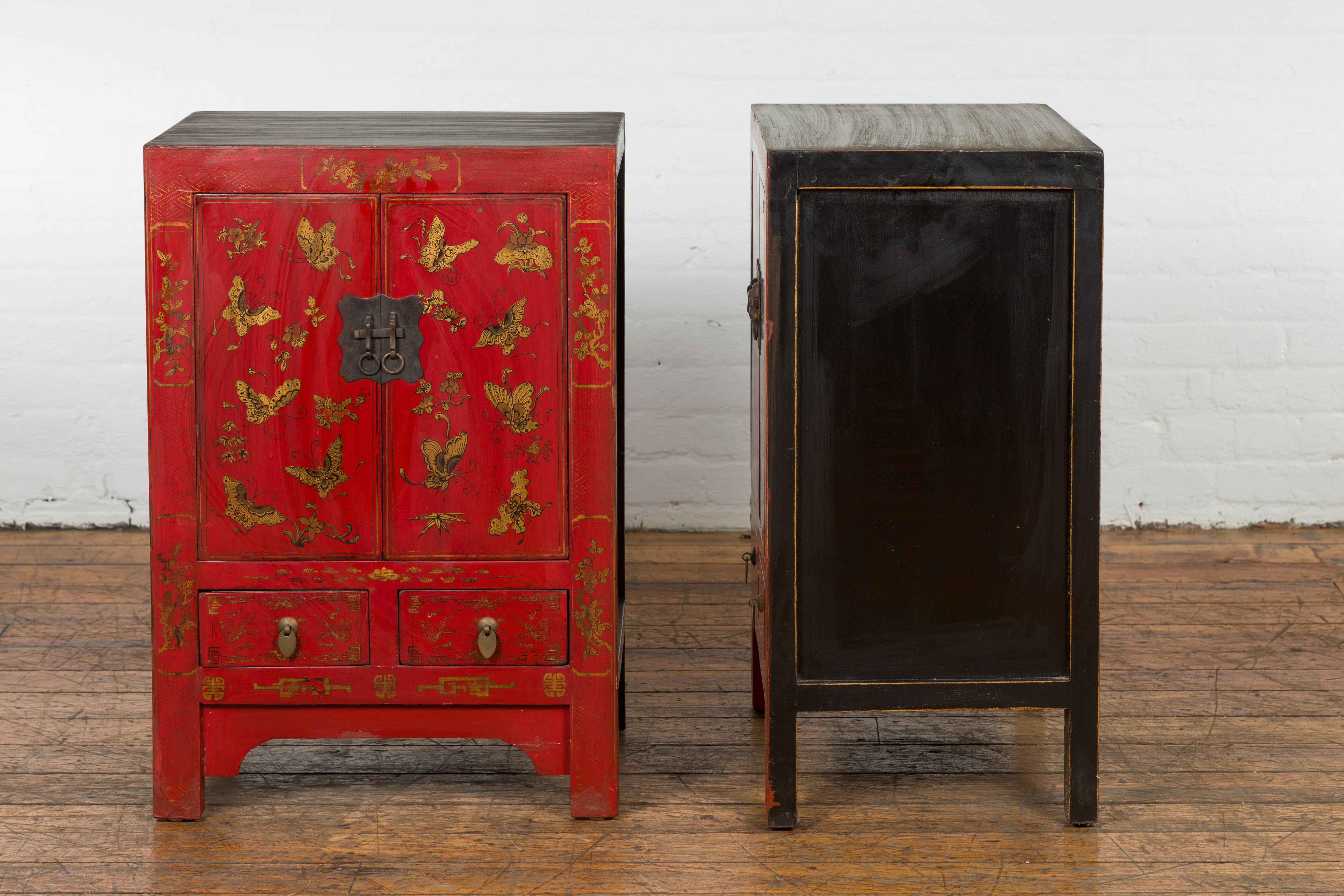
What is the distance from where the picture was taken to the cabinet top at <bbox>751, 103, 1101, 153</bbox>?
204 cm

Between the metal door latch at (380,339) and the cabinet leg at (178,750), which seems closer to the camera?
the metal door latch at (380,339)

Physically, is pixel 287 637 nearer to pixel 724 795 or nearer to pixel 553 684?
pixel 553 684

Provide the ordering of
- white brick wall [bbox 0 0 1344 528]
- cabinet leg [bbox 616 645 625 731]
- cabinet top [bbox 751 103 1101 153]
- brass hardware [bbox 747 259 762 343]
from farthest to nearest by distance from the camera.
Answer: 1. white brick wall [bbox 0 0 1344 528]
2. cabinet leg [bbox 616 645 625 731]
3. brass hardware [bbox 747 259 762 343]
4. cabinet top [bbox 751 103 1101 153]

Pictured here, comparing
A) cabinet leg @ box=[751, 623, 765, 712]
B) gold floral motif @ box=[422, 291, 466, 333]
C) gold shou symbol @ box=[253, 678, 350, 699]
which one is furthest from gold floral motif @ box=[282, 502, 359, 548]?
cabinet leg @ box=[751, 623, 765, 712]

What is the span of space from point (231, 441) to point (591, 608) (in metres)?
0.65

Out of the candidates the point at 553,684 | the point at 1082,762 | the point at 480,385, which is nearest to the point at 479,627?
the point at 553,684

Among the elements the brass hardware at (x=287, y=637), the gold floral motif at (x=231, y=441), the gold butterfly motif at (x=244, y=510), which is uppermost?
the gold floral motif at (x=231, y=441)

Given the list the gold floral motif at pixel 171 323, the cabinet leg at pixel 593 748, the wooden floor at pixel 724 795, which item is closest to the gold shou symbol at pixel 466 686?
the cabinet leg at pixel 593 748

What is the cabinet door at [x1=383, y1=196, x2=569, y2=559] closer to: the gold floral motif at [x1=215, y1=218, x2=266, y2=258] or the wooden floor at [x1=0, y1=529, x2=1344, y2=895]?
the gold floral motif at [x1=215, y1=218, x2=266, y2=258]

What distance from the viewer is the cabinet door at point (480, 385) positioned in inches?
82.1

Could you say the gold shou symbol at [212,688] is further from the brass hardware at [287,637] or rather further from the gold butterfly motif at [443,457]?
the gold butterfly motif at [443,457]

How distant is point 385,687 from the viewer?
2215 millimetres

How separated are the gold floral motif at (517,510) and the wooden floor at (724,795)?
20.2 inches

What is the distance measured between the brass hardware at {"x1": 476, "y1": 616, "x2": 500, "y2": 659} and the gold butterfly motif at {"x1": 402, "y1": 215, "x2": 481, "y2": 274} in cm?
59
